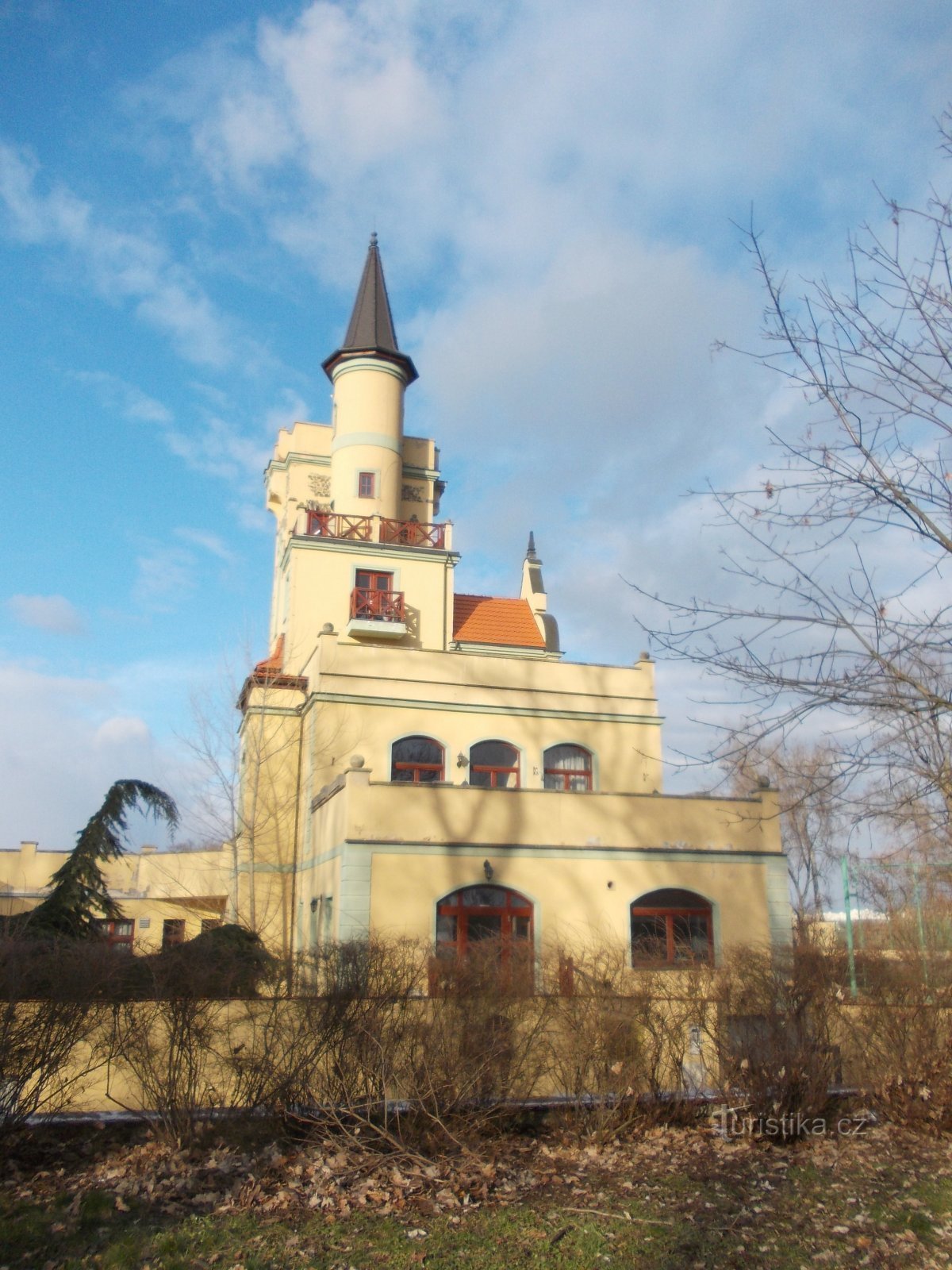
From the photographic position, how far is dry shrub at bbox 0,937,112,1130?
8477 millimetres

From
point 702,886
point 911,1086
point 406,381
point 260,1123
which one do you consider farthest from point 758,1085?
point 406,381

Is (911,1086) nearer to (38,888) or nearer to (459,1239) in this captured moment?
(459,1239)

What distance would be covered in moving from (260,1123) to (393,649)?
51.7 feet

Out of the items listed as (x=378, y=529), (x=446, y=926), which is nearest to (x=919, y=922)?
(x=446, y=926)

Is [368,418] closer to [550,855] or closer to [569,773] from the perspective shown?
[569,773]

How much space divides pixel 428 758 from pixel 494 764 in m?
1.59

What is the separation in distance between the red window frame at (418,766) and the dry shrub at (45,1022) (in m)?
14.4

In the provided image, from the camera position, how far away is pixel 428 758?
23.8m

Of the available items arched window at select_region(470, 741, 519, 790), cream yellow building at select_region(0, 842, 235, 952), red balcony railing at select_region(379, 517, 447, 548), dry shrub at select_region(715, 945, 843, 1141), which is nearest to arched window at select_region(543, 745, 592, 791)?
arched window at select_region(470, 741, 519, 790)

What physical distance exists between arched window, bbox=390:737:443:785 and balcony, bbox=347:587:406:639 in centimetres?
448

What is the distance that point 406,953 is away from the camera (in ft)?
33.3

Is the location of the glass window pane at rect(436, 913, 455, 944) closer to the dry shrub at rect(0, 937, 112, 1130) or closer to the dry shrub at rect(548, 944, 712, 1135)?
the dry shrub at rect(548, 944, 712, 1135)

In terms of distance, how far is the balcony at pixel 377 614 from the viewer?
89.4 ft

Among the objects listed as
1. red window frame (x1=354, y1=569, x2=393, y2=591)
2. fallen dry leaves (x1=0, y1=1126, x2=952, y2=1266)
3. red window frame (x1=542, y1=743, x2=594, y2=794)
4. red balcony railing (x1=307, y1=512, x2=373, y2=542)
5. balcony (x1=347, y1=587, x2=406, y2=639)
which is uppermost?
red balcony railing (x1=307, y1=512, x2=373, y2=542)
